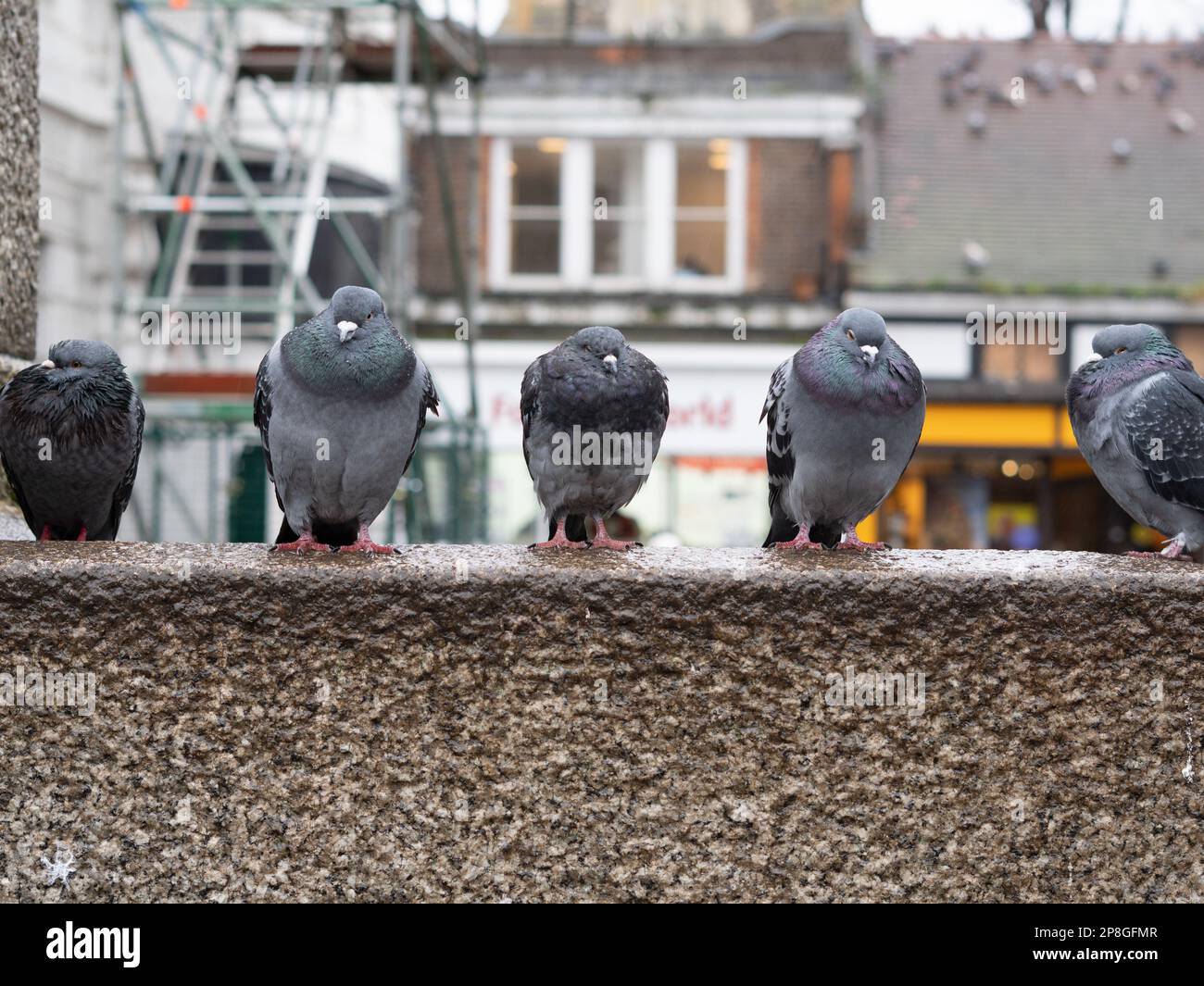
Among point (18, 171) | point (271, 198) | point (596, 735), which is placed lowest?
point (596, 735)

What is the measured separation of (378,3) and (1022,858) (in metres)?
7.55

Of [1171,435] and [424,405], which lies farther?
[424,405]

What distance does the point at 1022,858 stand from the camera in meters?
2.66

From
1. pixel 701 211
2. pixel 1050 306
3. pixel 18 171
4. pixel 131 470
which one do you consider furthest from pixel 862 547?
pixel 701 211

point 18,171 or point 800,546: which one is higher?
point 18,171

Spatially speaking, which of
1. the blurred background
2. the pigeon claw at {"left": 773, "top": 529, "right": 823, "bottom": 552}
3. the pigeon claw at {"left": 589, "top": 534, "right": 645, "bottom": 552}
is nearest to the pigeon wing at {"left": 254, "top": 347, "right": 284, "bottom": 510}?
the pigeon claw at {"left": 589, "top": 534, "right": 645, "bottom": 552}

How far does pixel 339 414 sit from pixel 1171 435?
2.03 metres

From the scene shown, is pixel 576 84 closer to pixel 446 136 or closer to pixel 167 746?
pixel 446 136

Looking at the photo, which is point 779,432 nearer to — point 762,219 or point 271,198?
point 271,198

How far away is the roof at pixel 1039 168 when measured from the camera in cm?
1477

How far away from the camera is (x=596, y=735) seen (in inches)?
104

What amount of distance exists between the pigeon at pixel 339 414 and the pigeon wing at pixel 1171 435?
1805 mm

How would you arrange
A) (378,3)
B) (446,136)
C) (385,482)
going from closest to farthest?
(385,482) < (378,3) < (446,136)
